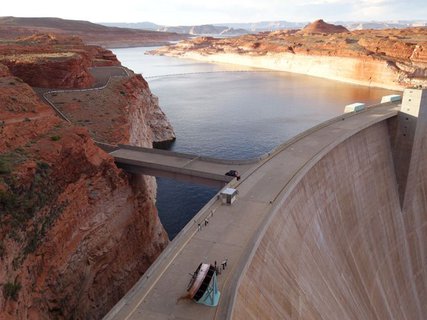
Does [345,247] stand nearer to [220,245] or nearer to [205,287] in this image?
[220,245]

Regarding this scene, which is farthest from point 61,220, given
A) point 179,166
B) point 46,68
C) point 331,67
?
point 331,67

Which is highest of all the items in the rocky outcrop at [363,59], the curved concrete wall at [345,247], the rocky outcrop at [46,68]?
the rocky outcrop at [363,59]

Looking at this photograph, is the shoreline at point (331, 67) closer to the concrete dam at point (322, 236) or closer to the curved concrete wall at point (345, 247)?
the concrete dam at point (322, 236)

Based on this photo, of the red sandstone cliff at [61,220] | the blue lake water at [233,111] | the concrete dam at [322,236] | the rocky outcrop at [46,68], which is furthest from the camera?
the blue lake water at [233,111]

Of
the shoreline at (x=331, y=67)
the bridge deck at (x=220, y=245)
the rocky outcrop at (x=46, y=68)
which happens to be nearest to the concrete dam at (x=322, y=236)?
the bridge deck at (x=220, y=245)

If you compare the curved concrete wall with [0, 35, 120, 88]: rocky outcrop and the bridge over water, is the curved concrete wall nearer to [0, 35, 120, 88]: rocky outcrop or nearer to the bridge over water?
the bridge over water

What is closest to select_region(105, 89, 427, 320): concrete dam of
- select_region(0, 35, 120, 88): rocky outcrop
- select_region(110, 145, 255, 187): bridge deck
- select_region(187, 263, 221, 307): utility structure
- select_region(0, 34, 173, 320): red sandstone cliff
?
select_region(187, 263, 221, 307): utility structure
